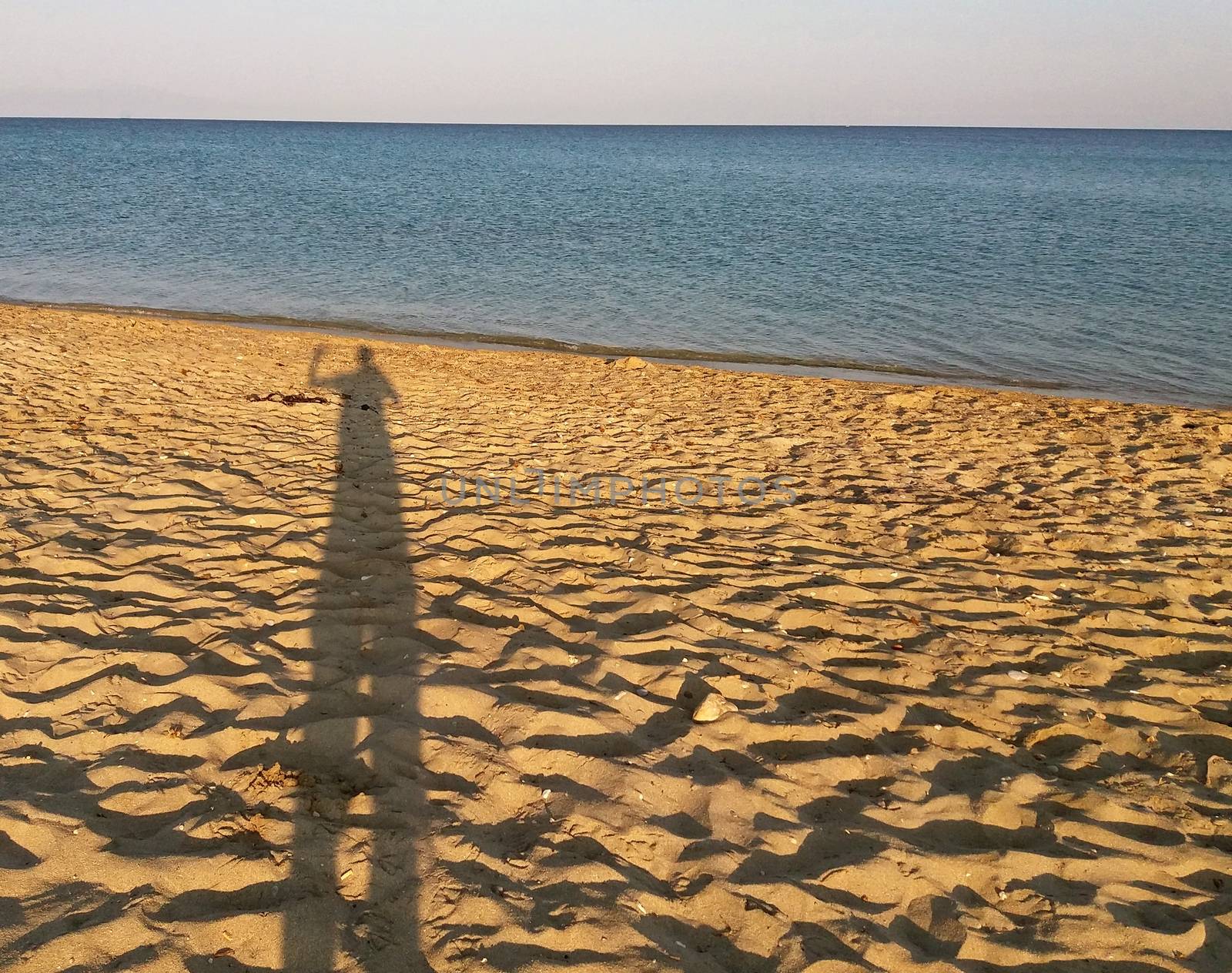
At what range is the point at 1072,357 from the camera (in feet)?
44.7

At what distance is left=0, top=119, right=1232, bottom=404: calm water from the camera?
14.4 metres

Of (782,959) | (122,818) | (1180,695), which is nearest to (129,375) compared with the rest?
(122,818)

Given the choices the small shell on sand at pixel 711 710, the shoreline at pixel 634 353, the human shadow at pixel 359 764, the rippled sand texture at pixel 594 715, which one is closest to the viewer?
the human shadow at pixel 359 764

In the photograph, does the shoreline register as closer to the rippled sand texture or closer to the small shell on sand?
the rippled sand texture

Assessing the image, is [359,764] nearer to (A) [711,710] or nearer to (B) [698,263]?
(A) [711,710]

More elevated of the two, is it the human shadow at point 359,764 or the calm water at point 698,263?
the calm water at point 698,263

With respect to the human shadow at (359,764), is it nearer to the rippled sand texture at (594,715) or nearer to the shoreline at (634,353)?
the rippled sand texture at (594,715)

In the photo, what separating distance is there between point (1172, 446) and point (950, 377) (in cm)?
491

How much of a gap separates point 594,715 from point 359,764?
99cm

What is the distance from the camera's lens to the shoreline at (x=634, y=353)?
12.1 meters

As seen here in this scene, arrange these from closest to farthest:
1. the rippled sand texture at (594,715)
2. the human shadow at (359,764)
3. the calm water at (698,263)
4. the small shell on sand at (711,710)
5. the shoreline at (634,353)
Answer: the human shadow at (359,764) → the rippled sand texture at (594,715) → the small shell on sand at (711,710) → the shoreline at (634,353) → the calm water at (698,263)

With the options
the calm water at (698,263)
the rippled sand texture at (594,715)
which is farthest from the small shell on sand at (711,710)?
the calm water at (698,263)

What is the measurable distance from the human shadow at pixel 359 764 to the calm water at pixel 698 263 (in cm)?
991

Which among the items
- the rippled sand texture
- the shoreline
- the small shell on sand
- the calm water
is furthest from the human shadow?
the calm water
